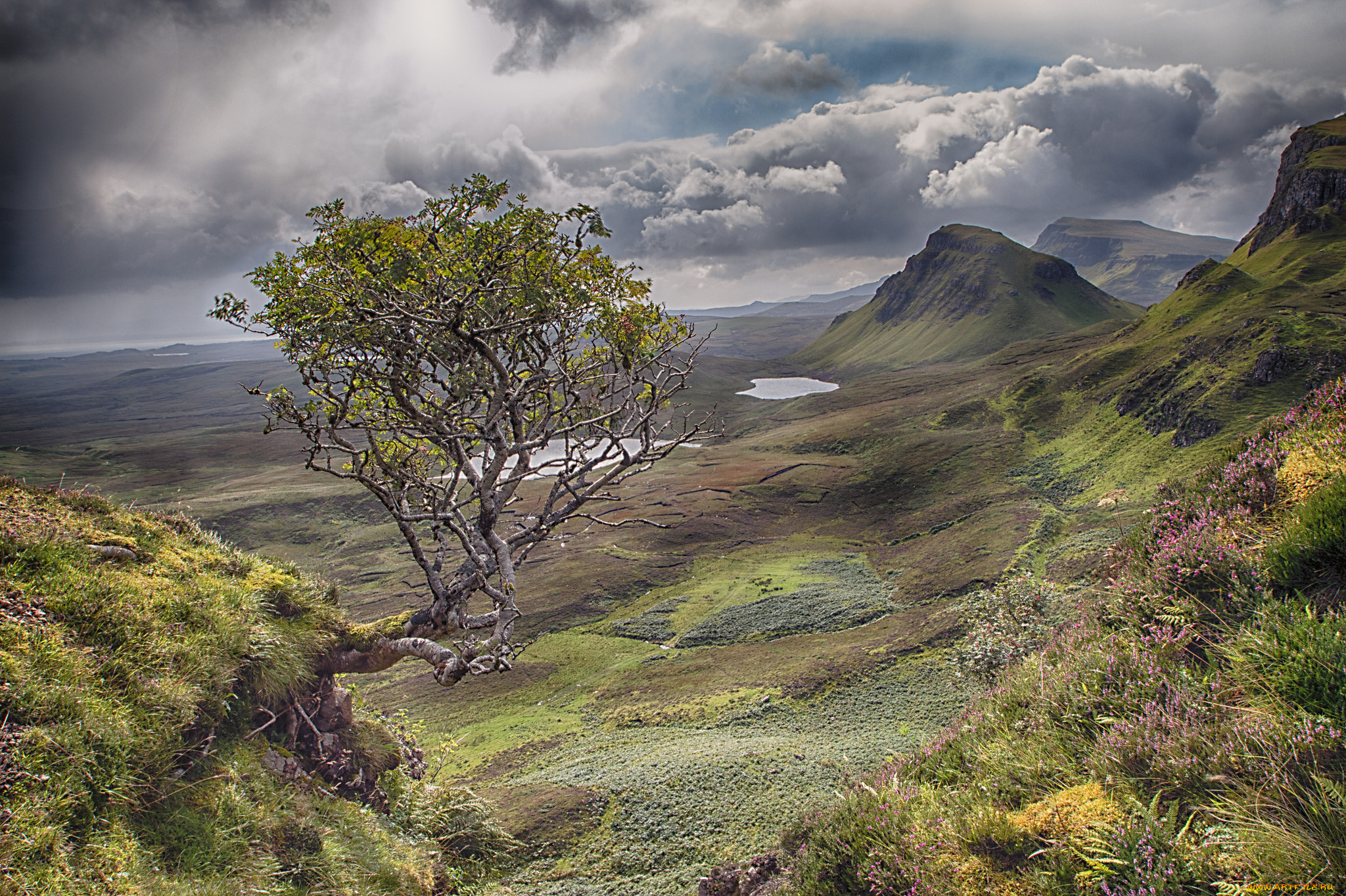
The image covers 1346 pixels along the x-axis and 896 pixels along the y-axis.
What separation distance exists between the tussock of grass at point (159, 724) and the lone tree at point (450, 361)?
215 cm

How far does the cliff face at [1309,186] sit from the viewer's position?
11881 cm

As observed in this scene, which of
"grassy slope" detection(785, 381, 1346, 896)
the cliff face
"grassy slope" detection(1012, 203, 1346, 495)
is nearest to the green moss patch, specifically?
"grassy slope" detection(1012, 203, 1346, 495)

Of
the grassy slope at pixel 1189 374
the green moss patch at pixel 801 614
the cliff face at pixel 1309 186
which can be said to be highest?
the cliff face at pixel 1309 186

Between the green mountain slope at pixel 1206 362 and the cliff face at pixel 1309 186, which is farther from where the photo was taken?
the cliff face at pixel 1309 186

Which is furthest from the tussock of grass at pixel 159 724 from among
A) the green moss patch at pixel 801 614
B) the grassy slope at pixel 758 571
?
the green moss patch at pixel 801 614

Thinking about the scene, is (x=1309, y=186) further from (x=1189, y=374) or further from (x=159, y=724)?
(x=159, y=724)

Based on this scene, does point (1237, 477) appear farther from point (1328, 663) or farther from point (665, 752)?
point (665, 752)

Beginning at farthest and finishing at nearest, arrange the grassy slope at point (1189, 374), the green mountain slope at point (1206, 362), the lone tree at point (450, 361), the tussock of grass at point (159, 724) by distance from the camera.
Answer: the green mountain slope at point (1206, 362) < the grassy slope at point (1189, 374) < the lone tree at point (450, 361) < the tussock of grass at point (159, 724)

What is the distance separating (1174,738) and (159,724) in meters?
10.8

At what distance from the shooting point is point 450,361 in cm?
1079

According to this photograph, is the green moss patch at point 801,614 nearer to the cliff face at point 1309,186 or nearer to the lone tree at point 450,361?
the lone tree at point 450,361

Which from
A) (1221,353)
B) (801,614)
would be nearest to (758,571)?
(801,614)

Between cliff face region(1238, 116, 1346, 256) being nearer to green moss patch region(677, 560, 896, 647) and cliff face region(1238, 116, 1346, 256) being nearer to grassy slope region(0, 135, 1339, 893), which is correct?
grassy slope region(0, 135, 1339, 893)

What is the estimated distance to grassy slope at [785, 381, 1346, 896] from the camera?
13.3 feet
